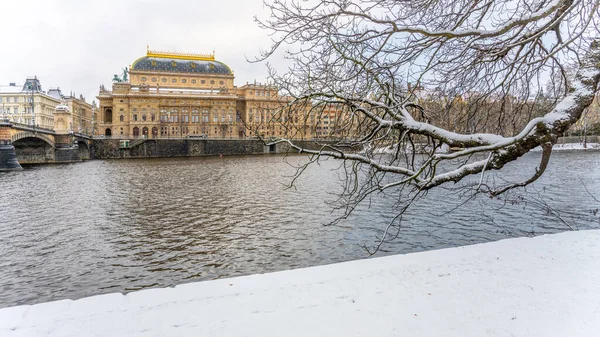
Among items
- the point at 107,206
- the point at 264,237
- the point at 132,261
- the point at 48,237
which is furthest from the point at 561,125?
the point at 107,206

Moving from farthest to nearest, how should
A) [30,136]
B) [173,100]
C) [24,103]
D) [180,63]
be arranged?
[180,63] < [173,100] < [24,103] < [30,136]

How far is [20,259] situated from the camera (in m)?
8.47

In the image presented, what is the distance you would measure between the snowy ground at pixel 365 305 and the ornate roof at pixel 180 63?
88126 mm

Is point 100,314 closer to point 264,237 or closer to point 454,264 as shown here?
point 454,264

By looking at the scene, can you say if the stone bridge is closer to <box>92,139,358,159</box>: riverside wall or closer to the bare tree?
<box>92,139,358,159</box>: riverside wall

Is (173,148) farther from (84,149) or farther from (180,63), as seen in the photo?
(180,63)

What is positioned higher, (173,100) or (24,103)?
(173,100)

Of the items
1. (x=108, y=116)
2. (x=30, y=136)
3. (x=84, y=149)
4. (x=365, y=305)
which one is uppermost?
(x=108, y=116)

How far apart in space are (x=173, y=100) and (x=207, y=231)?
7660 centimetres

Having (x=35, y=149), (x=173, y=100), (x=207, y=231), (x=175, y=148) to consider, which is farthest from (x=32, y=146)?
(x=173, y=100)

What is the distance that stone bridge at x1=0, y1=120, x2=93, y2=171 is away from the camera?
3195cm

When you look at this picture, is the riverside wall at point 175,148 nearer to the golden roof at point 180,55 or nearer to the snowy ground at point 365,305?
the golden roof at point 180,55

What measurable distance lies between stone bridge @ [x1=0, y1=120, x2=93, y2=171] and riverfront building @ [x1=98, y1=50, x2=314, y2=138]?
30704 mm

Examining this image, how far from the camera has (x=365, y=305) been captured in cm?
425
